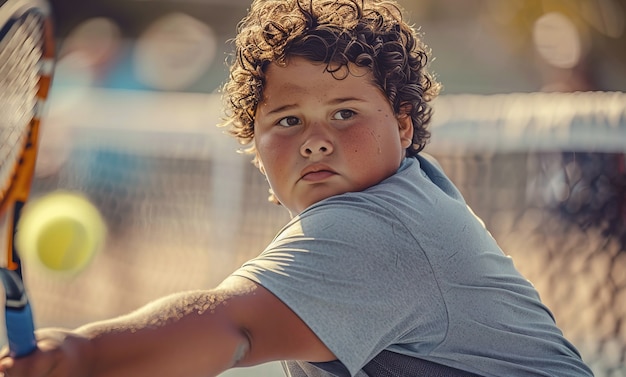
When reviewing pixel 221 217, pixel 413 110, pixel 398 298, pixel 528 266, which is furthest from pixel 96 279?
pixel 398 298

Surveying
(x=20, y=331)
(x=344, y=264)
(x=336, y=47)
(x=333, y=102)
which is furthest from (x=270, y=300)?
(x=336, y=47)

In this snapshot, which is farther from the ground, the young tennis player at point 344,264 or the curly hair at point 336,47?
the curly hair at point 336,47

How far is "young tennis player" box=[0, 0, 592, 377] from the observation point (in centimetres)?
139

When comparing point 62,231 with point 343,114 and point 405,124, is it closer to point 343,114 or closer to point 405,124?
point 405,124

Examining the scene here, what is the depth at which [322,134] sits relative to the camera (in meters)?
1.80

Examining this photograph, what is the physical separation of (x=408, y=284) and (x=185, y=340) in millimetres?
379

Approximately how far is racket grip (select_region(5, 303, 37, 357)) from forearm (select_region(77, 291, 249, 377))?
7 cm

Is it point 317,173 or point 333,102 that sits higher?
point 333,102

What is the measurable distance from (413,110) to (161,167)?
4122 millimetres

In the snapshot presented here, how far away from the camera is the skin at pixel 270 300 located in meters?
1.34

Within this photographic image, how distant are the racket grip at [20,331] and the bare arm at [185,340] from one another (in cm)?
2

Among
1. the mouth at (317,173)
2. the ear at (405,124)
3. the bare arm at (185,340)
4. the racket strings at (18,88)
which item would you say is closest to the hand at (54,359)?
the bare arm at (185,340)

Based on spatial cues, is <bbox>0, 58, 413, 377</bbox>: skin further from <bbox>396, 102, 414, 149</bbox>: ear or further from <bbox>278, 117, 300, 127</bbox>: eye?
<bbox>396, 102, 414, 149</bbox>: ear

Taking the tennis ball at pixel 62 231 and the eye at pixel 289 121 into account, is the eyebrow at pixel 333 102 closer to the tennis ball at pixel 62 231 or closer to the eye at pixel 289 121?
the eye at pixel 289 121
